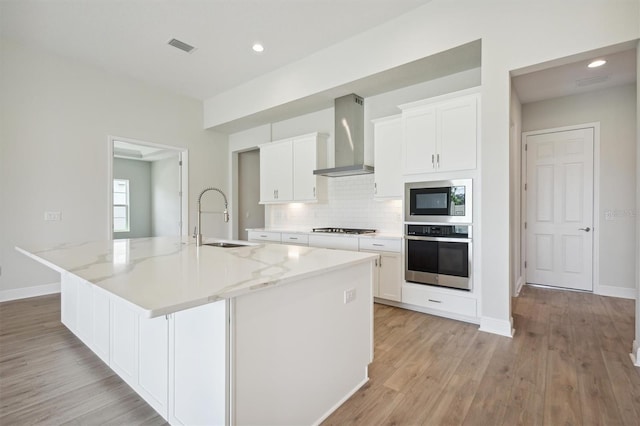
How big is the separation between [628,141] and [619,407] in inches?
145

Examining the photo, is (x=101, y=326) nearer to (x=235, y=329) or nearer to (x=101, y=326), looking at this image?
(x=101, y=326)

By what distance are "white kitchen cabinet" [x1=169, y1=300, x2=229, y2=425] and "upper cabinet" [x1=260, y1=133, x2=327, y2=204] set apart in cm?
348

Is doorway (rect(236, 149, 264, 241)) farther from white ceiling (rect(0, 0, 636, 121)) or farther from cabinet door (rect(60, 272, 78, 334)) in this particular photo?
cabinet door (rect(60, 272, 78, 334))

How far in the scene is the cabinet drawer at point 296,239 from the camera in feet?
14.6

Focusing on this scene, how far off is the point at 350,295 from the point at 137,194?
8.45 metres

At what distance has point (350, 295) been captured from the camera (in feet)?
5.97

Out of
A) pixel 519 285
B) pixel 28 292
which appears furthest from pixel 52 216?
pixel 519 285

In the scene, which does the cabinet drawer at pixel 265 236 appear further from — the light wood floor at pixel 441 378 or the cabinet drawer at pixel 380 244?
the light wood floor at pixel 441 378

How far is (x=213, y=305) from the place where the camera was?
48.3 inches

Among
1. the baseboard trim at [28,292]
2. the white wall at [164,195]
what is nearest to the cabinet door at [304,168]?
the baseboard trim at [28,292]

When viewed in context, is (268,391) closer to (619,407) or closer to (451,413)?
(451,413)

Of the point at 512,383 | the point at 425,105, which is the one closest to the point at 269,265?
the point at 512,383

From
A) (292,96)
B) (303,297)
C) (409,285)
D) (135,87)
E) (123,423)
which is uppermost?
(135,87)

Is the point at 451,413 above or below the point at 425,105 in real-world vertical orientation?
below
